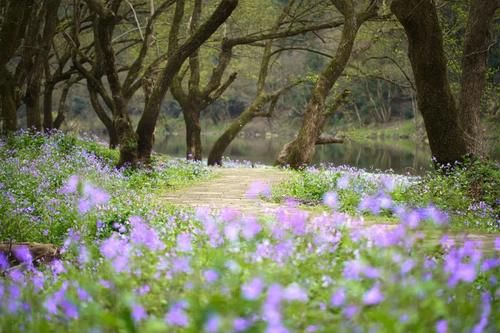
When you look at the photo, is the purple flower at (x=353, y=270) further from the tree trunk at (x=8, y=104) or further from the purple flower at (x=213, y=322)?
the tree trunk at (x=8, y=104)

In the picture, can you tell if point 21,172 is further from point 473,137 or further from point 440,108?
point 473,137

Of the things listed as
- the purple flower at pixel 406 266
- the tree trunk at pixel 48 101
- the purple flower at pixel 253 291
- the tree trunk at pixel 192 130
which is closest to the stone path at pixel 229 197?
the purple flower at pixel 406 266

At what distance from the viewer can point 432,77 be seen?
408 inches

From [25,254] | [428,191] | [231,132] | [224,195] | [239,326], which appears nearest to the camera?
[239,326]

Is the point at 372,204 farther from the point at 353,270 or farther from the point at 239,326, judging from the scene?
the point at 239,326

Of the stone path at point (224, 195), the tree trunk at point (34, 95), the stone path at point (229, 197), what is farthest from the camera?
the tree trunk at point (34, 95)

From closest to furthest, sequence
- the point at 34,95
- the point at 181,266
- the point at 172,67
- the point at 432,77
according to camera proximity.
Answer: the point at 181,266
the point at 432,77
the point at 172,67
the point at 34,95

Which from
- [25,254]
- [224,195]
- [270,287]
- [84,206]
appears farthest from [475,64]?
[270,287]

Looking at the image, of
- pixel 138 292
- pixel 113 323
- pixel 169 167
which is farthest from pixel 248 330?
pixel 169 167

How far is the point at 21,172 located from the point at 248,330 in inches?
328

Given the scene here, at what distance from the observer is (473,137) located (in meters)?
11.0

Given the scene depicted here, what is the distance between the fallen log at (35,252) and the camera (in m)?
6.04

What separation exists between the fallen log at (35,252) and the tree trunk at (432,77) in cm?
674

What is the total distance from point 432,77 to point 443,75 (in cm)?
19
